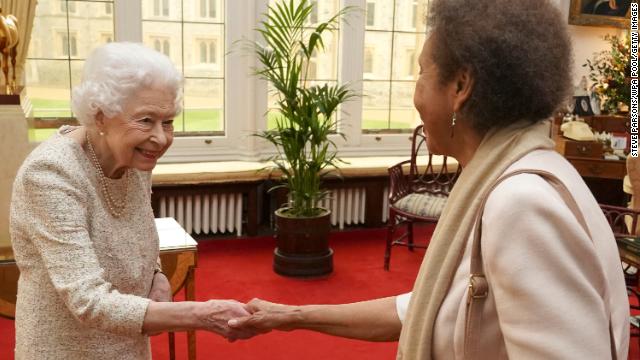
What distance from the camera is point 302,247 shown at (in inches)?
203

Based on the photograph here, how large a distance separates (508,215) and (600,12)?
6.89m

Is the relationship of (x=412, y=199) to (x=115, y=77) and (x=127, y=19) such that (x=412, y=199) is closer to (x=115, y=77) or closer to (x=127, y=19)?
(x=127, y=19)

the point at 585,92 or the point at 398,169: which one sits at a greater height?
the point at 585,92

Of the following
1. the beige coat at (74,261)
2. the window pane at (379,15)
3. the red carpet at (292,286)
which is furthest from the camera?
the window pane at (379,15)

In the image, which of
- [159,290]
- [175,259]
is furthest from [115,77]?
[175,259]

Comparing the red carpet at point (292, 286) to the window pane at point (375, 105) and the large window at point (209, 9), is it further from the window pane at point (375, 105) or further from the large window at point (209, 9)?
the large window at point (209, 9)

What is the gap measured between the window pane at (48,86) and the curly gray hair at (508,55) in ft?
17.1

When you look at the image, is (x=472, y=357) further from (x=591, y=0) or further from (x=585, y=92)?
(x=591, y=0)

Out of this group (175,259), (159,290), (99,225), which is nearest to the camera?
(99,225)

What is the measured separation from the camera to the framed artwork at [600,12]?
7.07 metres

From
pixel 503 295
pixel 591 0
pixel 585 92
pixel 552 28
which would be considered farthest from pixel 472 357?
pixel 591 0

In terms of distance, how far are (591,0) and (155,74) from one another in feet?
21.5

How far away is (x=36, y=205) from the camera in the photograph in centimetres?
160

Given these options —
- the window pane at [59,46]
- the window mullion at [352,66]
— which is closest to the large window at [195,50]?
the window pane at [59,46]
